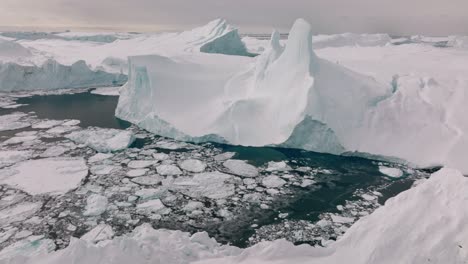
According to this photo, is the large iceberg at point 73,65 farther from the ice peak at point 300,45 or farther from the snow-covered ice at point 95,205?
the snow-covered ice at point 95,205

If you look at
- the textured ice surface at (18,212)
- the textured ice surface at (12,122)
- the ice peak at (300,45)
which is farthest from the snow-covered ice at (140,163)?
the textured ice surface at (12,122)

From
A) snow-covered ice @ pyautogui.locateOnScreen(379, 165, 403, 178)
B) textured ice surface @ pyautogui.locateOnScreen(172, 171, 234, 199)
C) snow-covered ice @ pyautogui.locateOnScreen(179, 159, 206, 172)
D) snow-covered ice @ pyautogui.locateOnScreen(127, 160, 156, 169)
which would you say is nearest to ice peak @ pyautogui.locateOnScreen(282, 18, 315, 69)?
snow-covered ice @ pyautogui.locateOnScreen(379, 165, 403, 178)

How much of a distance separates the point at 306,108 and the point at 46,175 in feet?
22.5

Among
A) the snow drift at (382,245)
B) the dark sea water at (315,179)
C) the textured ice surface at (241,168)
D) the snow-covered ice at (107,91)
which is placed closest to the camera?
the snow drift at (382,245)

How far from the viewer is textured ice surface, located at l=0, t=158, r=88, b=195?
7730mm

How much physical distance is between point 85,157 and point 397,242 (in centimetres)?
823

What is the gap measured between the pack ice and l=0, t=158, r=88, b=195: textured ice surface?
10.8ft

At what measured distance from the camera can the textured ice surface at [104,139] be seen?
1021cm

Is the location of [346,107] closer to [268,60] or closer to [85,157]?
[268,60]

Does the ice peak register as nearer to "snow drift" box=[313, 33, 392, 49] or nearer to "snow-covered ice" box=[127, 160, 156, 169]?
"snow-covered ice" box=[127, 160, 156, 169]

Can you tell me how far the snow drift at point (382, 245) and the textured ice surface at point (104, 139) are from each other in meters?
5.80

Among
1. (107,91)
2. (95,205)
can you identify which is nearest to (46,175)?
(95,205)

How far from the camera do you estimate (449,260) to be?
11.4 feet

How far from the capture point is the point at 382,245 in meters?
3.84
